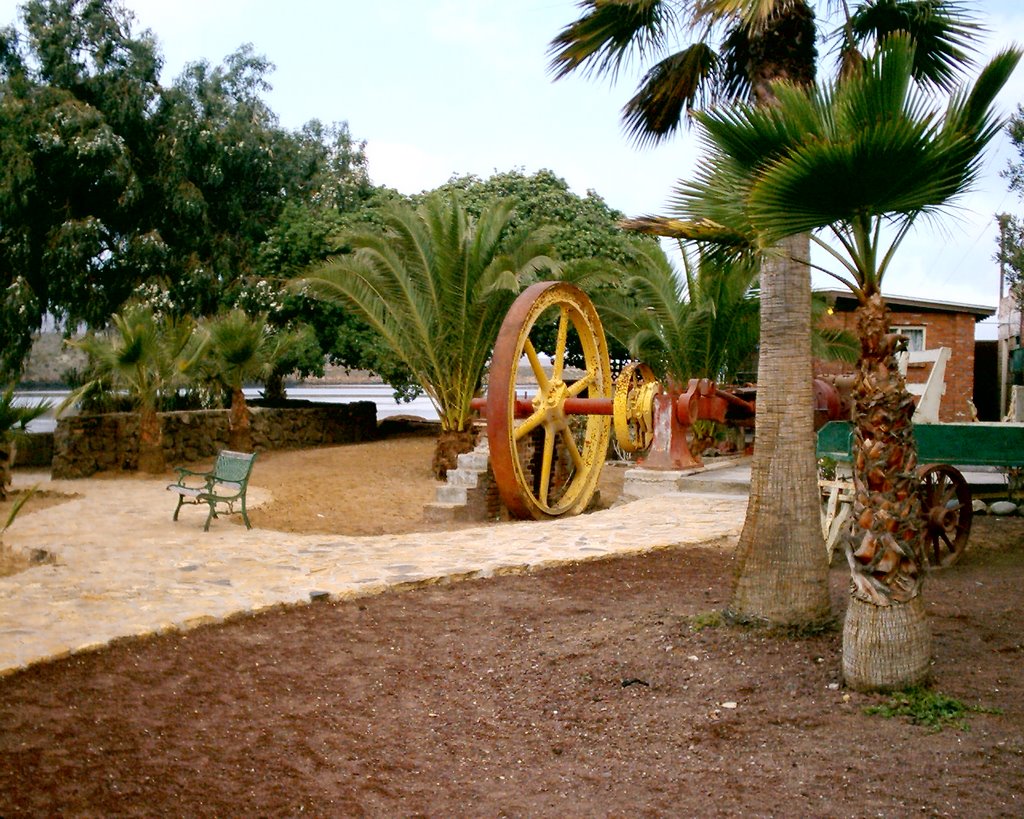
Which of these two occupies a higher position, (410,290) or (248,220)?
(248,220)

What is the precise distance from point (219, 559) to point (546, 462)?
15.0 ft

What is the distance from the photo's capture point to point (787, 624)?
18.2ft

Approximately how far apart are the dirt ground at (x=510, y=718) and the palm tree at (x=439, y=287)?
345 inches

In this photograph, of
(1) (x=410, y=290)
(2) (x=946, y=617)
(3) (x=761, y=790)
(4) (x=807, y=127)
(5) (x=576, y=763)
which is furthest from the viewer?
(1) (x=410, y=290)

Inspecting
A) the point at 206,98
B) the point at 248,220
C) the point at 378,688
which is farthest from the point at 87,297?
the point at 378,688

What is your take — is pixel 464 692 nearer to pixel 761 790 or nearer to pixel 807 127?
pixel 761 790

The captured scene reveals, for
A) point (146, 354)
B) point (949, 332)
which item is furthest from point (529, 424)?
point (949, 332)

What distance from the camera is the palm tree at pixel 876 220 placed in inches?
166

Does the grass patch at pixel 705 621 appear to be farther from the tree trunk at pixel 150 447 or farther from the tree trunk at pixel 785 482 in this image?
the tree trunk at pixel 150 447

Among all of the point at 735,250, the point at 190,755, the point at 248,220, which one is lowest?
the point at 190,755

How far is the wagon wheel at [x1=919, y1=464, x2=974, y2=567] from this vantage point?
285 inches

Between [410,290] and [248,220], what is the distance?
8.73 m

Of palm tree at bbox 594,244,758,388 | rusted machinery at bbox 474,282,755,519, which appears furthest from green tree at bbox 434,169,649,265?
rusted machinery at bbox 474,282,755,519

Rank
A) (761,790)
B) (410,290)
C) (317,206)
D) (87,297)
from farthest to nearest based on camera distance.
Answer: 1. (317,206)
2. (87,297)
3. (410,290)
4. (761,790)
